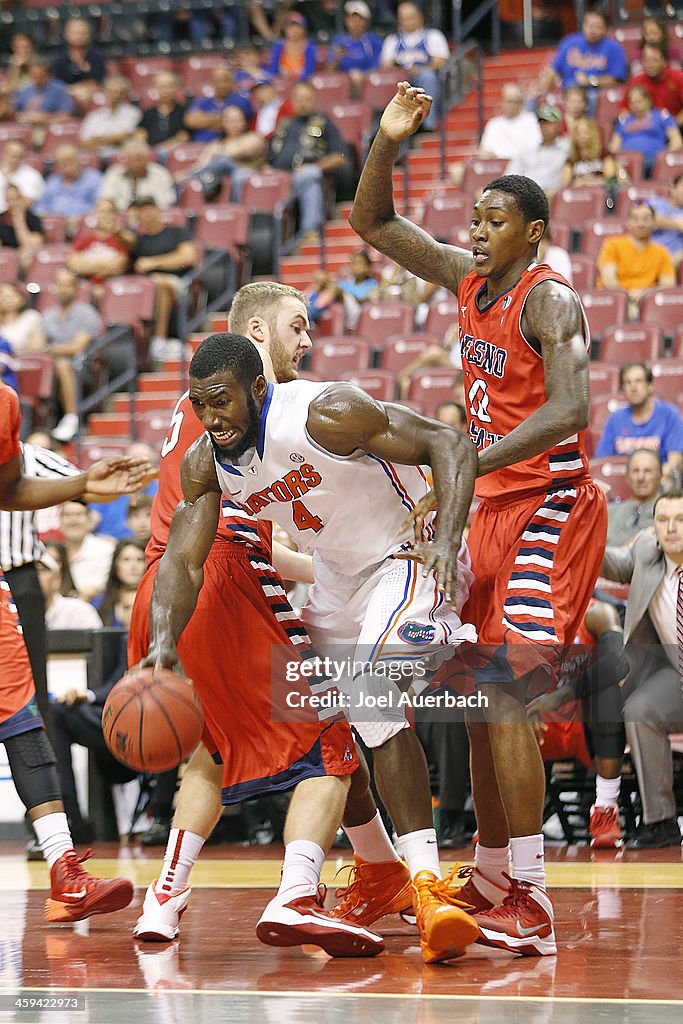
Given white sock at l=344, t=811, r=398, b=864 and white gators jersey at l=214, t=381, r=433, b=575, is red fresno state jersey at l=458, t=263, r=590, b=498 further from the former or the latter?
white sock at l=344, t=811, r=398, b=864

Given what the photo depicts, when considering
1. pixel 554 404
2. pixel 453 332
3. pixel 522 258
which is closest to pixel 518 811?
pixel 554 404

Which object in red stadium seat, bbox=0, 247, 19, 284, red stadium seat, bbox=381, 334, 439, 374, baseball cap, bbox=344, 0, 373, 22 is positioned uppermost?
baseball cap, bbox=344, 0, 373, 22

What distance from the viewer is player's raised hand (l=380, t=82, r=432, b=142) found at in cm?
486

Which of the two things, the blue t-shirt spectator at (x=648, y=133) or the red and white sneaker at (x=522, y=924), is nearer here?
the red and white sneaker at (x=522, y=924)

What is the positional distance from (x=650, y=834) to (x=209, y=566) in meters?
2.76

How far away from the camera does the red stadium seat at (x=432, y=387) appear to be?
10.1m

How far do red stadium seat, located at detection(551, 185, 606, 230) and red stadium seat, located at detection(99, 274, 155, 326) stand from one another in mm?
3389

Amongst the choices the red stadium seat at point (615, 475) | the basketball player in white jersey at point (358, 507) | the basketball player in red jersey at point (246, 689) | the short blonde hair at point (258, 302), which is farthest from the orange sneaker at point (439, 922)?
the red stadium seat at point (615, 475)

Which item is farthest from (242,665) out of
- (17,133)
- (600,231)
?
(17,133)

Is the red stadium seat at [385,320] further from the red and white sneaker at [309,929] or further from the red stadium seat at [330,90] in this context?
the red and white sneaker at [309,929]

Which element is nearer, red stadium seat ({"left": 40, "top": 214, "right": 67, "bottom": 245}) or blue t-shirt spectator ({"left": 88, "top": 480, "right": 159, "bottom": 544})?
blue t-shirt spectator ({"left": 88, "top": 480, "right": 159, "bottom": 544})

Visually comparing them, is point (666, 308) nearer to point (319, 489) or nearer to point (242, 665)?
point (242, 665)

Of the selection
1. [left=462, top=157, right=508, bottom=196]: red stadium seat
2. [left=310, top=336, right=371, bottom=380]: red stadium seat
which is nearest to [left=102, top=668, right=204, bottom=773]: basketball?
[left=310, top=336, right=371, bottom=380]: red stadium seat

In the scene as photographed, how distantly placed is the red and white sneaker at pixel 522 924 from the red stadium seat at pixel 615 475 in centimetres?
461
